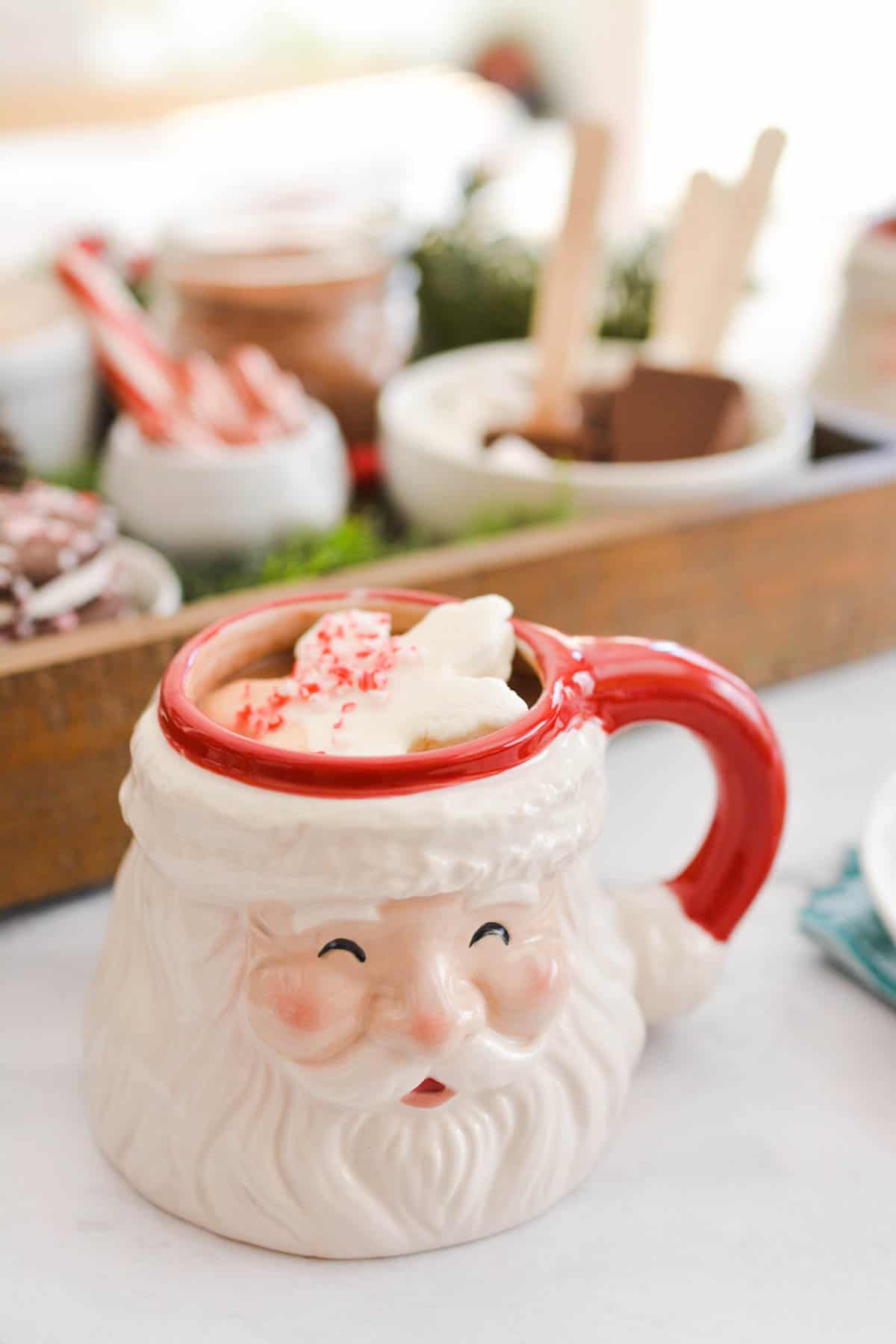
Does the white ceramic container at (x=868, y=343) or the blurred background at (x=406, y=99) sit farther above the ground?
the white ceramic container at (x=868, y=343)

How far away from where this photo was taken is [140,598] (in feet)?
2.04

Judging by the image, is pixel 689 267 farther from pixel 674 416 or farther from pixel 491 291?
pixel 491 291

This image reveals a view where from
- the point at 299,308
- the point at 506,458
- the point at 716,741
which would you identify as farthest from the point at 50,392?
the point at 716,741

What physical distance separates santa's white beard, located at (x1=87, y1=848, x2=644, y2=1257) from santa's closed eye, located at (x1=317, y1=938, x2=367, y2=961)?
0.03 metres

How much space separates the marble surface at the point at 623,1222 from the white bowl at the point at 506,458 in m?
0.23

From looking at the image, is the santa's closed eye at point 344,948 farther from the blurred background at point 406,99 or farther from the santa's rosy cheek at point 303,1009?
the blurred background at point 406,99

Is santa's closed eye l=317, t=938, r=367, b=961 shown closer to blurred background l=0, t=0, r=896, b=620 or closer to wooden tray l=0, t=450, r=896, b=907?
A: wooden tray l=0, t=450, r=896, b=907

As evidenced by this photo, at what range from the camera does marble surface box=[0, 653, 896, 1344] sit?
381mm

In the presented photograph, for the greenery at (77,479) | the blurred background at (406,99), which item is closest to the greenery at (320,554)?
the greenery at (77,479)

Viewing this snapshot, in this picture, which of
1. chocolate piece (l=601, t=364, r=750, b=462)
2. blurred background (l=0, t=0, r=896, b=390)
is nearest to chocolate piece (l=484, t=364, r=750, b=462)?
chocolate piece (l=601, t=364, r=750, b=462)

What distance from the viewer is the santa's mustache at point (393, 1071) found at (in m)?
0.37

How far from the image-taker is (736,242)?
69 cm

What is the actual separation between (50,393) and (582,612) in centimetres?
35

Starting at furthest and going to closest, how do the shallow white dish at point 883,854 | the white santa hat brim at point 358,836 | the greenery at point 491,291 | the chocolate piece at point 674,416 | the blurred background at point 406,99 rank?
the blurred background at point 406,99
the greenery at point 491,291
the chocolate piece at point 674,416
the shallow white dish at point 883,854
the white santa hat brim at point 358,836
